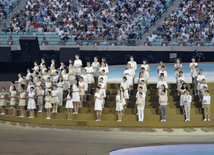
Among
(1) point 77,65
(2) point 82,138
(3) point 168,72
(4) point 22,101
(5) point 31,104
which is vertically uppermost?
(3) point 168,72

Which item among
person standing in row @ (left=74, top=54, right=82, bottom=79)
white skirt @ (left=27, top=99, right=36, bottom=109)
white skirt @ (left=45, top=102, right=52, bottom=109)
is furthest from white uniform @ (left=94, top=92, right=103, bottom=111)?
white skirt @ (left=27, top=99, right=36, bottom=109)

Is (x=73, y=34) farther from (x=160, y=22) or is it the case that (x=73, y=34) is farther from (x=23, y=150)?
(x=23, y=150)

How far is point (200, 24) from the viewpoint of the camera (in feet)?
98.9

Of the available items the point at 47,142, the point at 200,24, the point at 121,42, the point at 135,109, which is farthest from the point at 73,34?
the point at 47,142

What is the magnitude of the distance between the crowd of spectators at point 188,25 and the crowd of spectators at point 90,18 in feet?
3.95

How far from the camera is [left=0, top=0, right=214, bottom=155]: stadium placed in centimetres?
1454

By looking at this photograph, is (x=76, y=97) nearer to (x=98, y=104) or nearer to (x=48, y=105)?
(x=98, y=104)

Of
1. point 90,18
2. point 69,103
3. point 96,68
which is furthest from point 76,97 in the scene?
point 90,18

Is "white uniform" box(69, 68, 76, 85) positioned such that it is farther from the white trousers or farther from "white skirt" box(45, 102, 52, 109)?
the white trousers

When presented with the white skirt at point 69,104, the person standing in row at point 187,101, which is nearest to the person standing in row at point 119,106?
the white skirt at point 69,104

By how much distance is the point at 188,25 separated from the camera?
99.4ft

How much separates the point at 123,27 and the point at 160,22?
3.15m

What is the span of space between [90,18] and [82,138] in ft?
58.1

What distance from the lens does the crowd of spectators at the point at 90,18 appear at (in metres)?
28.7
